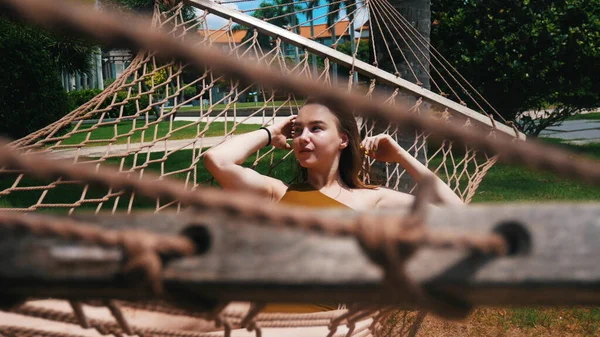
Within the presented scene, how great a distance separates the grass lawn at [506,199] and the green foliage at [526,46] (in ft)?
3.39

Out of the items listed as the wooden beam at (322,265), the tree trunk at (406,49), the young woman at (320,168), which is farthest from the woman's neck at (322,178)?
the wooden beam at (322,265)

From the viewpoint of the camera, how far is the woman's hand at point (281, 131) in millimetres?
2438

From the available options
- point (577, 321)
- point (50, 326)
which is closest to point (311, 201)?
point (50, 326)

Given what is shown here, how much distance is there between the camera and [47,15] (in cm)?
45

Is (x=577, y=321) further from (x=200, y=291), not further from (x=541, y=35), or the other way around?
(x=541, y=35)

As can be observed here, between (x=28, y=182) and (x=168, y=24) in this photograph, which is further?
(x=28, y=182)

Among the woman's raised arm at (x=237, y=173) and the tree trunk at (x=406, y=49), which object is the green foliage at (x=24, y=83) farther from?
the woman's raised arm at (x=237, y=173)

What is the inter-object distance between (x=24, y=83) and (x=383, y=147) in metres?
8.37

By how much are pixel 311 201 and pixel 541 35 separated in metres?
7.28

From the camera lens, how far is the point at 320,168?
→ 2.15 m

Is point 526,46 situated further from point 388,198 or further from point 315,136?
point 315,136

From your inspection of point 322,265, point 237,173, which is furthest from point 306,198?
point 322,265

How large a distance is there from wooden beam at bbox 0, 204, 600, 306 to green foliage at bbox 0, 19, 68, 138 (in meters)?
8.93

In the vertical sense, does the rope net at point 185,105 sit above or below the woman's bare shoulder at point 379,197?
above
